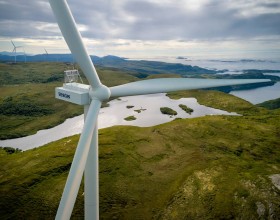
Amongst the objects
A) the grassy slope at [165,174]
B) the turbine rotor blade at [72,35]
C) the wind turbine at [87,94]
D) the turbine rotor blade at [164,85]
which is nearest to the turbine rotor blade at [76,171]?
the wind turbine at [87,94]

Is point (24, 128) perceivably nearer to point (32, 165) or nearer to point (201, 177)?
point (32, 165)

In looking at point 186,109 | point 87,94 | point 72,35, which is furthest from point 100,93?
point 186,109

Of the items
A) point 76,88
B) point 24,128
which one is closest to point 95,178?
point 76,88

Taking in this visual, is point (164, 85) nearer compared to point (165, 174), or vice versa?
point (164, 85)

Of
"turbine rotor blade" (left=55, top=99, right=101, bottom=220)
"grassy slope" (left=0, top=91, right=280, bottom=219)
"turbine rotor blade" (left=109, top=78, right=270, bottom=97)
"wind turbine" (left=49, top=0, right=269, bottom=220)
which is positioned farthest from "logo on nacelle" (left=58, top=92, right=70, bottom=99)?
"grassy slope" (left=0, top=91, right=280, bottom=219)

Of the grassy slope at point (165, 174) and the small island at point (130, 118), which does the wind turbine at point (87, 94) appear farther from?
the small island at point (130, 118)

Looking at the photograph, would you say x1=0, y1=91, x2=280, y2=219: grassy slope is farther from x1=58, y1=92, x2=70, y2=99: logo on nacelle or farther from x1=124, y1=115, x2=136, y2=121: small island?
x1=124, y1=115, x2=136, y2=121: small island

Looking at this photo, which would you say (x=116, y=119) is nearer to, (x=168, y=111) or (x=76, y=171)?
(x=168, y=111)

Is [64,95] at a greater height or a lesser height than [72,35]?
lesser
